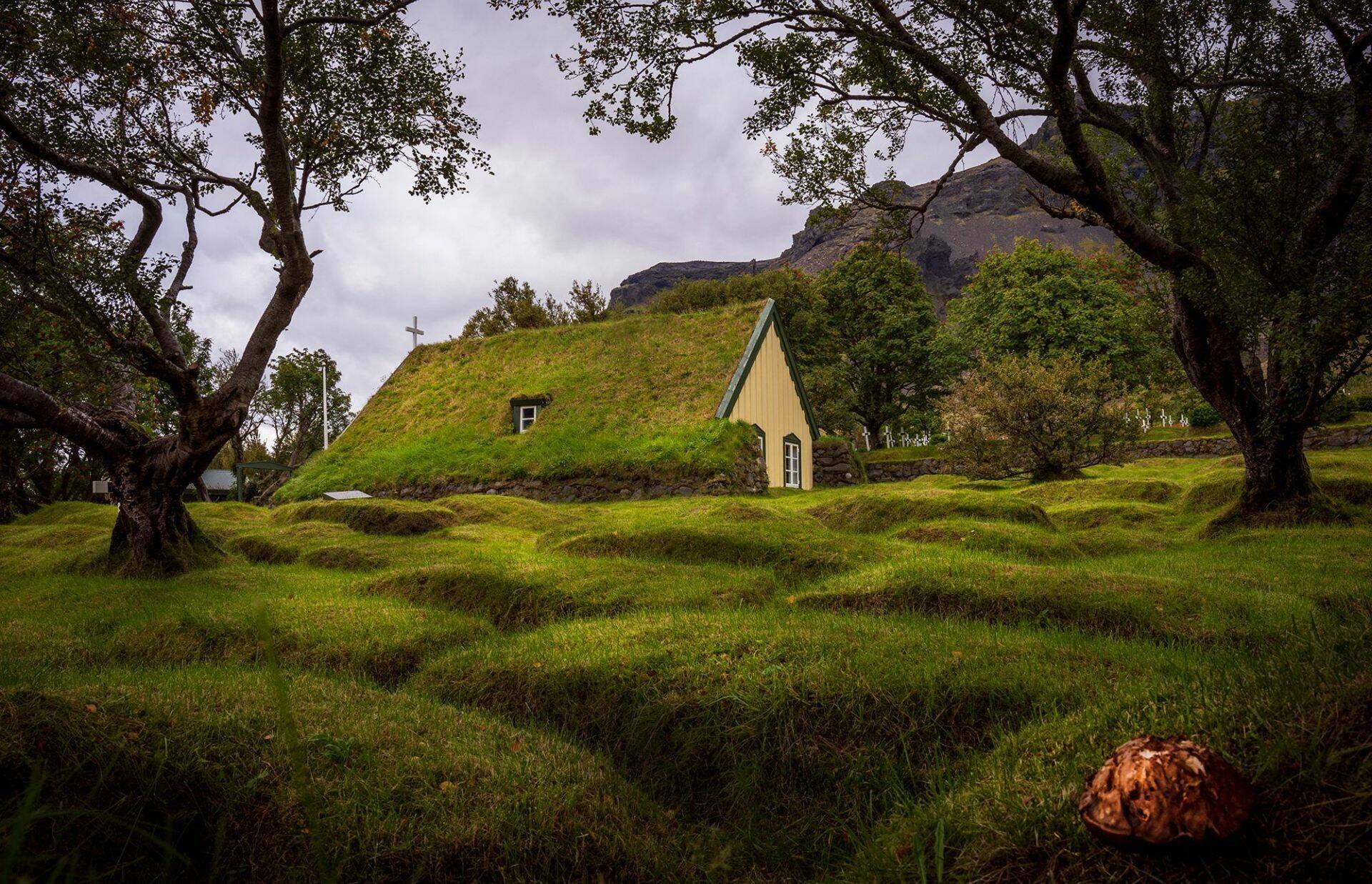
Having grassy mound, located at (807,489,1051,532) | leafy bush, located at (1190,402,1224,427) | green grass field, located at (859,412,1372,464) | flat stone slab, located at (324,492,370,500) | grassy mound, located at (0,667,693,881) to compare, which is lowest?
grassy mound, located at (0,667,693,881)

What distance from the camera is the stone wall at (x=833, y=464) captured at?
115 feet

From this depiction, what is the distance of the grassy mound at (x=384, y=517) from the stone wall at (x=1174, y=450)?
20854mm

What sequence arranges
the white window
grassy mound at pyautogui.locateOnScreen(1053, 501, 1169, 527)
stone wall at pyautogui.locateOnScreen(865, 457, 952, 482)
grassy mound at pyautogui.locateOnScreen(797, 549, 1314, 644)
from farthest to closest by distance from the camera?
stone wall at pyautogui.locateOnScreen(865, 457, 952, 482) < the white window < grassy mound at pyautogui.locateOnScreen(1053, 501, 1169, 527) < grassy mound at pyautogui.locateOnScreen(797, 549, 1314, 644)

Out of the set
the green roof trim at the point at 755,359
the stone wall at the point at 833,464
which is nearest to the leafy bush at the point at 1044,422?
the green roof trim at the point at 755,359

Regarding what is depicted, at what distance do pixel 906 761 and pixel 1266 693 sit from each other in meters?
1.96

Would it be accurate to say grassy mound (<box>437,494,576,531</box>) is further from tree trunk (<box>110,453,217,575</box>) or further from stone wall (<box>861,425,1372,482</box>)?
stone wall (<box>861,425,1372,482</box>)

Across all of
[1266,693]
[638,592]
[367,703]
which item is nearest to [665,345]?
[638,592]

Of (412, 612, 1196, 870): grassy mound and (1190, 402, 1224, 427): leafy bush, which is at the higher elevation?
(1190, 402, 1224, 427): leafy bush

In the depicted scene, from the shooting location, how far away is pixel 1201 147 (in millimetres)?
12008

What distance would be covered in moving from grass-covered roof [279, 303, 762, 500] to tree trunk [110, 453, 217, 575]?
1487cm

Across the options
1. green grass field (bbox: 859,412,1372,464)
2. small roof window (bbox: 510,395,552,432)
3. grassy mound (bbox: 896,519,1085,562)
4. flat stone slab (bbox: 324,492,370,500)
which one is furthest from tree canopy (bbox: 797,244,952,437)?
grassy mound (bbox: 896,519,1085,562)

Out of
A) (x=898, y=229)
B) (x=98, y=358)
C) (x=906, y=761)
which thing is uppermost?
(x=898, y=229)

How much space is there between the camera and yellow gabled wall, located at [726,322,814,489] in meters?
27.8

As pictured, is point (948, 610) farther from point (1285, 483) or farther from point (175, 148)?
point (175, 148)
